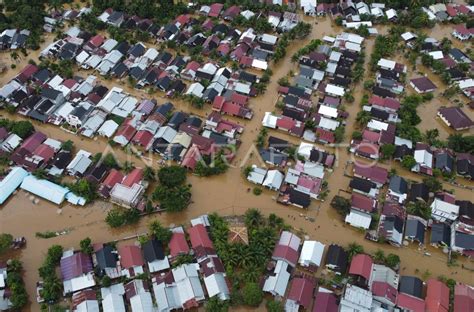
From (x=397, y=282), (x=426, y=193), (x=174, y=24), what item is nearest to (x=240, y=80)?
(x=174, y=24)

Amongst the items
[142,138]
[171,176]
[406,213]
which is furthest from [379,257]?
[142,138]

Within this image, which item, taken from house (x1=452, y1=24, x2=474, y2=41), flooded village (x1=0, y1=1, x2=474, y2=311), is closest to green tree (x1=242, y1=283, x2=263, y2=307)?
flooded village (x1=0, y1=1, x2=474, y2=311)

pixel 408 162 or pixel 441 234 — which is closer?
pixel 441 234

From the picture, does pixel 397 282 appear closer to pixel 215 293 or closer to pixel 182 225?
pixel 215 293

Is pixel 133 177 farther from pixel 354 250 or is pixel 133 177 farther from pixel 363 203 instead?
pixel 363 203

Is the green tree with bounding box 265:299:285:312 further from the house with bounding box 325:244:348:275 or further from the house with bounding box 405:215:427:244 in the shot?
the house with bounding box 405:215:427:244

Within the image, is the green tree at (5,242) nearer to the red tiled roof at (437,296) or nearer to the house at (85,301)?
the house at (85,301)

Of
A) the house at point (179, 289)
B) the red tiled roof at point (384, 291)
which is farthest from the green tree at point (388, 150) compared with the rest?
the house at point (179, 289)
